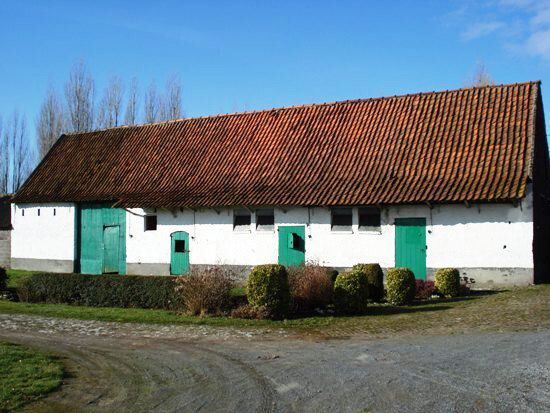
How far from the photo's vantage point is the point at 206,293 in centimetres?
1503

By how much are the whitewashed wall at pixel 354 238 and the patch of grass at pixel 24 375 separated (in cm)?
1339

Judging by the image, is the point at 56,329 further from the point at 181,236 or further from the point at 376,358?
the point at 181,236

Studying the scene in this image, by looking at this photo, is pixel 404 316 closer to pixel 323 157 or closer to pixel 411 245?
pixel 411 245

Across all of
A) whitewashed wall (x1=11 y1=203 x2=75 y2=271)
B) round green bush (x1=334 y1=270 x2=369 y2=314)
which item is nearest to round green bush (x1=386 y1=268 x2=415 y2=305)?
round green bush (x1=334 y1=270 x2=369 y2=314)

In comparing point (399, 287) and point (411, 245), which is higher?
point (411, 245)

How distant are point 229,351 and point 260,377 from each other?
7.17ft

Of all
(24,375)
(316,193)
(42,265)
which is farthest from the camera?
(42,265)

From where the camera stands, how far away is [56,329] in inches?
521

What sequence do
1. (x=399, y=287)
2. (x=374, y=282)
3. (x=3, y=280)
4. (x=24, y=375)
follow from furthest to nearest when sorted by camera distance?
(x=3, y=280), (x=374, y=282), (x=399, y=287), (x=24, y=375)

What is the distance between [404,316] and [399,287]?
90.8 inches

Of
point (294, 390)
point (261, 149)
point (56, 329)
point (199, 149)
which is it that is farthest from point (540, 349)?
point (199, 149)

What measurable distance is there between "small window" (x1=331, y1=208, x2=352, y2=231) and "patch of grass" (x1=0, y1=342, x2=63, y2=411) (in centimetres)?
1363

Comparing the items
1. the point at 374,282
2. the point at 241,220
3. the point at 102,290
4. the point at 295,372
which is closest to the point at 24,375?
the point at 295,372

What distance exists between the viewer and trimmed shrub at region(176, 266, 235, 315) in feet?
49.2
